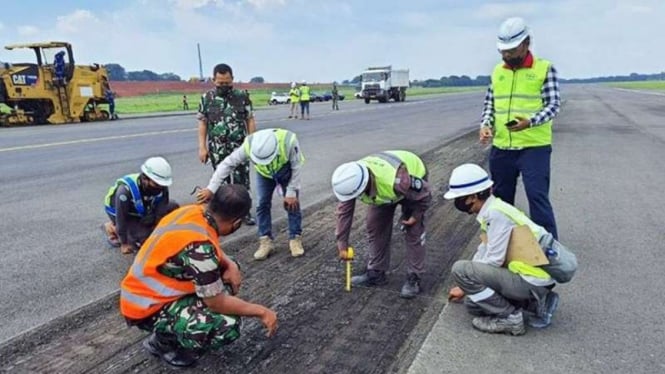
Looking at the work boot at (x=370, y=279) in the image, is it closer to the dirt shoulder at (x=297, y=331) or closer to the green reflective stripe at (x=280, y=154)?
the dirt shoulder at (x=297, y=331)

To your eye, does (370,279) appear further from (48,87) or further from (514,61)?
(48,87)

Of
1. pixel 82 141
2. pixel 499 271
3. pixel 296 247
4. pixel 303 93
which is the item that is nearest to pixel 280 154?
pixel 296 247

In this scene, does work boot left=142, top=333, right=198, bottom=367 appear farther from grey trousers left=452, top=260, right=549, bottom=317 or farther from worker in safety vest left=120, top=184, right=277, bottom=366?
grey trousers left=452, top=260, right=549, bottom=317

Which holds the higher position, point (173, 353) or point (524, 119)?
point (524, 119)

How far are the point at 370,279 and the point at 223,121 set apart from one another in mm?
2375

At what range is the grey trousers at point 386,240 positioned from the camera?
400 centimetres

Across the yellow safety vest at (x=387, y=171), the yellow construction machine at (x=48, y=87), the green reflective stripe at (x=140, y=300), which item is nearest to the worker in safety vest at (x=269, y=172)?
the yellow safety vest at (x=387, y=171)

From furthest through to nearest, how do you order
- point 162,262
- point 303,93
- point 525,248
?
point 303,93, point 525,248, point 162,262

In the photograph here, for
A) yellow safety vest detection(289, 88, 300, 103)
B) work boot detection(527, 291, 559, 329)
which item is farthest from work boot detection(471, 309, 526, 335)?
yellow safety vest detection(289, 88, 300, 103)

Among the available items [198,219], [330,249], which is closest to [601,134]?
[330,249]

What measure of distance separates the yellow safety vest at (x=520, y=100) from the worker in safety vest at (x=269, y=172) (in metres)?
1.75

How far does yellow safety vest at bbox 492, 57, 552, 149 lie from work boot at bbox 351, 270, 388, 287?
4.93 ft

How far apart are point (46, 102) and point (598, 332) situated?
22907 mm

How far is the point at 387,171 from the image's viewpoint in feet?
12.1
